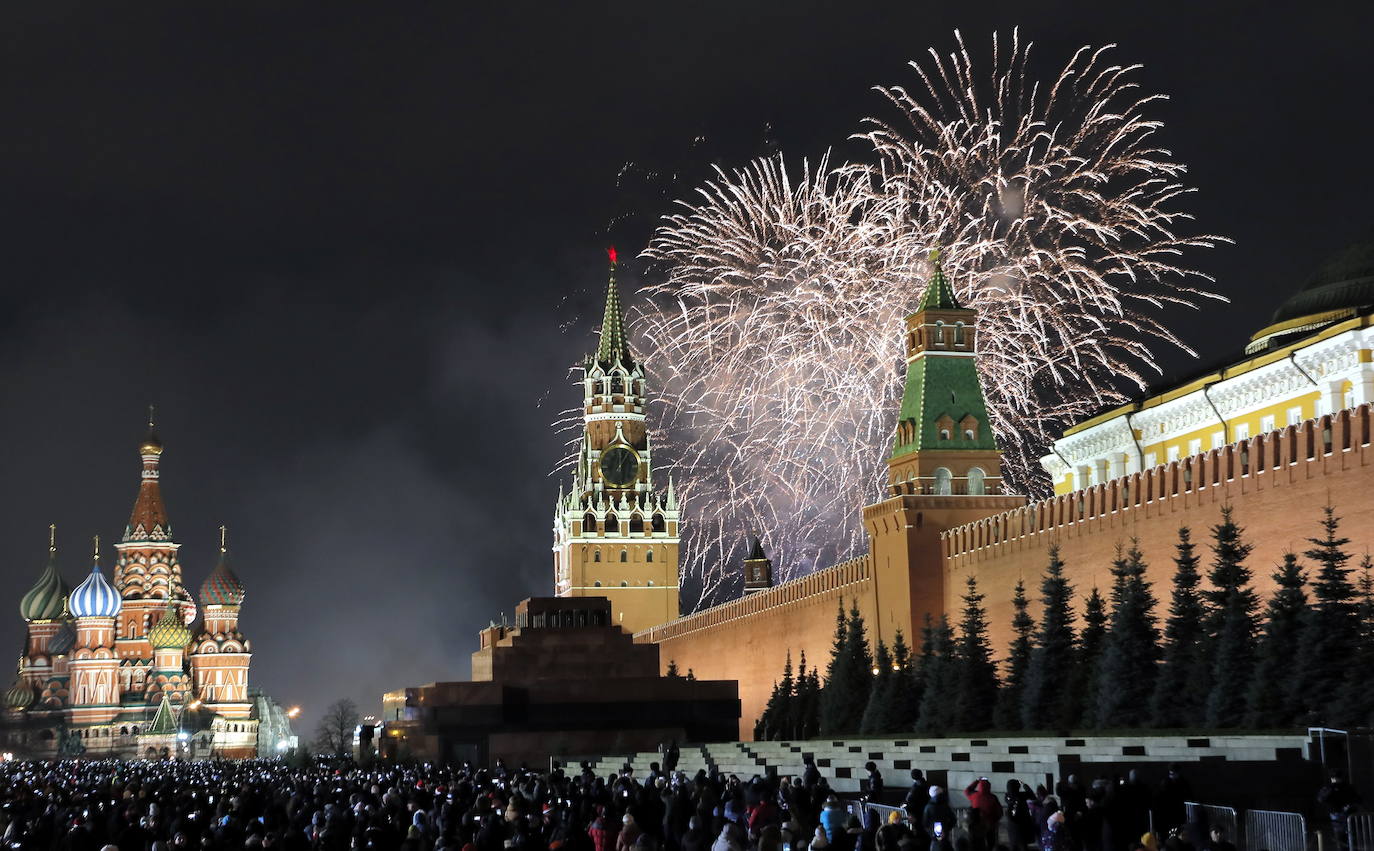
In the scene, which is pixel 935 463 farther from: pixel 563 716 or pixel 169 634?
pixel 169 634

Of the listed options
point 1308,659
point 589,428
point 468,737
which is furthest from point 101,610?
point 1308,659

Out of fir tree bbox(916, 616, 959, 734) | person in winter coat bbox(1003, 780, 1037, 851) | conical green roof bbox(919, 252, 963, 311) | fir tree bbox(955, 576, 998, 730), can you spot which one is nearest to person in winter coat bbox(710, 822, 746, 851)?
person in winter coat bbox(1003, 780, 1037, 851)

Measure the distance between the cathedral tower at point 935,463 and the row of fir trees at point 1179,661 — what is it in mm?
5157

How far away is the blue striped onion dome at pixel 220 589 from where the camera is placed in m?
96.4

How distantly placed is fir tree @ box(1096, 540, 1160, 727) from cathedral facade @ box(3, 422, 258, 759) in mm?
73799

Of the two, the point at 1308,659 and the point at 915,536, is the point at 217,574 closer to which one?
the point at 915,536

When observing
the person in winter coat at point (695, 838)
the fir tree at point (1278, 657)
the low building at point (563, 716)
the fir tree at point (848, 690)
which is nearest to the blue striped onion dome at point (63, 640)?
the low building at point (563, 716)

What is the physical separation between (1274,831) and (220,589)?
8932 centimetres

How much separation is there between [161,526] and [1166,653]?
88.9m

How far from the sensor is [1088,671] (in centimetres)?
2197

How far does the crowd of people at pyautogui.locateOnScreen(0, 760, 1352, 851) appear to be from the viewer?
10.7 metres

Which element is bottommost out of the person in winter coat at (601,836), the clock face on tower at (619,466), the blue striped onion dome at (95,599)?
the person in winter coat at (601,836)

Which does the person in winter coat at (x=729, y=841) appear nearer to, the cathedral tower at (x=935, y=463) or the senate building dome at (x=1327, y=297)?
the cathedral tower at (x=935, y=463)

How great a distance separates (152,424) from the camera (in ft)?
346
